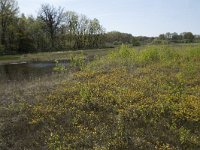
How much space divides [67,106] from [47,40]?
7258cm

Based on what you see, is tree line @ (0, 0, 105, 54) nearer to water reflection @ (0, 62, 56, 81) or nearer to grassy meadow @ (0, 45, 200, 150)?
water reflection @ (0, 62, 56, 81)

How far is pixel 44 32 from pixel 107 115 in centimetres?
7257

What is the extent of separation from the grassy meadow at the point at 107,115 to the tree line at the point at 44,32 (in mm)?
49000

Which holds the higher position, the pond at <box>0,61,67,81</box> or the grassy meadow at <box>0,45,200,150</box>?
the grassy meadow at <box>0,45,200,150</box>

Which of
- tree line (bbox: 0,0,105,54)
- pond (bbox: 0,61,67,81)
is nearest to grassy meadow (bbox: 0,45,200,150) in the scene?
pond (bbox: 0,61,67,81)

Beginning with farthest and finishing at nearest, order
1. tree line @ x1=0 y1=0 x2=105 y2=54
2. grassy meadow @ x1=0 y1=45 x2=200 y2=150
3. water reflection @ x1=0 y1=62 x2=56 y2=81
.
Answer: tree line @ x1=0 y1=0 x2=105 y2=54, water reflection @ x1=0 y1=62 x2=56 y2=81, grassy meadow @ x1=0 y1=45 x2=200 y2=150

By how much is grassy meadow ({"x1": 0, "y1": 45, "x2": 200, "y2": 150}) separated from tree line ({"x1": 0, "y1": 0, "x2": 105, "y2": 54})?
4900 centimetres

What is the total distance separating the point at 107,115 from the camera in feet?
36.1

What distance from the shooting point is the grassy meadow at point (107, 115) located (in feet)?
29.6

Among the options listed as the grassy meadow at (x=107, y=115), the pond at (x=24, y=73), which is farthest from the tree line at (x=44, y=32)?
the grassy meadow at (x=107, y=115)

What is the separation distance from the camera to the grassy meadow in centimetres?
901

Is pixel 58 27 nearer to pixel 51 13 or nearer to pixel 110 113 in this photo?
pixel 51 13

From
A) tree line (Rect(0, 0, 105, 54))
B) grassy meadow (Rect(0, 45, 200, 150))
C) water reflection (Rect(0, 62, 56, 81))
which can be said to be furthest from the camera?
tree line (Rect(0, 0, 105, 54))

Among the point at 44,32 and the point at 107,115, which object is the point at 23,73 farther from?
the point at 44,32
